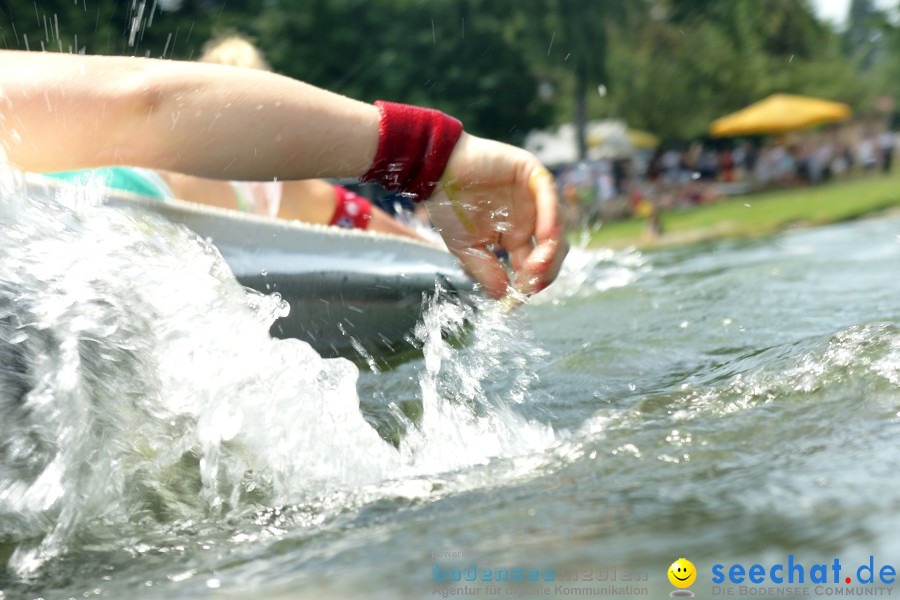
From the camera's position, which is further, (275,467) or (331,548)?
(275,467)

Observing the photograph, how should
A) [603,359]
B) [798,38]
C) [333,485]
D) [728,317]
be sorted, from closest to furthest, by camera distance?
1. [333,485]
2. [603,359]
3. [728,317]
4. [798,38]

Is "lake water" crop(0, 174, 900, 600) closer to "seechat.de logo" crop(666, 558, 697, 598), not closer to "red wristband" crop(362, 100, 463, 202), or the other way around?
"seechat.de logo" crop(666, 558, 697, 598)

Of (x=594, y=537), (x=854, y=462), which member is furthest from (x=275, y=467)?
(x=854, y=462)

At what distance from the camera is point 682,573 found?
1.01 metres

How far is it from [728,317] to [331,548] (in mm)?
1868

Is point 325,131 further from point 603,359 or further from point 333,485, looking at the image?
point 603,359

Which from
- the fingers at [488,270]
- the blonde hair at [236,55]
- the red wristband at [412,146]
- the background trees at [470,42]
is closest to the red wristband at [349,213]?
the blonde hair at [236,55]

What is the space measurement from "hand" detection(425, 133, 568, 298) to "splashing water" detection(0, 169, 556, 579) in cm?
27

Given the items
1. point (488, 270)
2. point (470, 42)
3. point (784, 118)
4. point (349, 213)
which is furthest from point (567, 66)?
point (488, 270)

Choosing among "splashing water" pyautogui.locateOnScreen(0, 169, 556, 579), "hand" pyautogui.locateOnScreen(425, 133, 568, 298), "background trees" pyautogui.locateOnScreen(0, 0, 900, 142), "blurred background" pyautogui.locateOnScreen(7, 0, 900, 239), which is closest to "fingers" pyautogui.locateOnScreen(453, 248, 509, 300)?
"hand" pyautogui.locateOnScreen(425, 133, 568, 298)

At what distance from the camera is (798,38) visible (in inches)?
1340

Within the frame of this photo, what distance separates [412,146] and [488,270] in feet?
0.93

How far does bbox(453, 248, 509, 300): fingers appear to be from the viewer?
197 centimetres

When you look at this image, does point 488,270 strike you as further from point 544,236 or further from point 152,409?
point 152,409
